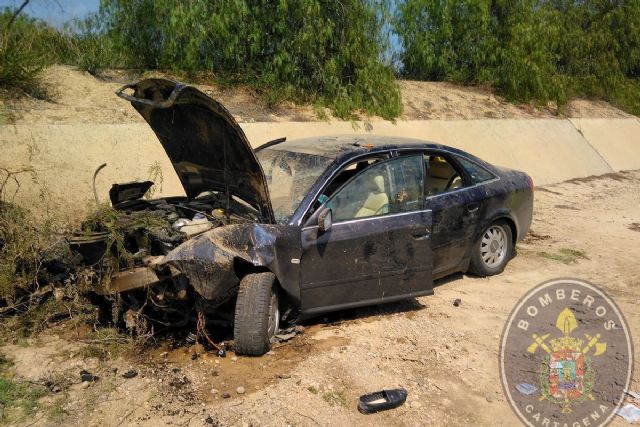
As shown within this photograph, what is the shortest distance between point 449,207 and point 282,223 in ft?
6.23

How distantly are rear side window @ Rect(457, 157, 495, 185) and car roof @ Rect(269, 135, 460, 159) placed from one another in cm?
21

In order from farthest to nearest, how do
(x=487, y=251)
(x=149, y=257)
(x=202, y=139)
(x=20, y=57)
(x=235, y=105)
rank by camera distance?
(x=235, y=105) → (x=20, y=57) → (x=487, y=251) → (x=202, y=139) → (x=149, y=257)

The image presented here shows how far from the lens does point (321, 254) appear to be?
471 cm

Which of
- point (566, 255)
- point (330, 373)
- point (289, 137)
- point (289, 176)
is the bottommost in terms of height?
point (330, 373)

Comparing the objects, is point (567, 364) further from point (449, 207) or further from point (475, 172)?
point (475, 172)

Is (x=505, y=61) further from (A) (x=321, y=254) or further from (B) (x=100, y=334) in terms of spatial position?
(B) (x=100, y=334)

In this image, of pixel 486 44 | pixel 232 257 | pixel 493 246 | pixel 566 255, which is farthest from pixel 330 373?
pixel 486 44

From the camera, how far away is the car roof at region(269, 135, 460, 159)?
209 inches

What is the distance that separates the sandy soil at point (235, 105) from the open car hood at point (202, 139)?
4.01 m

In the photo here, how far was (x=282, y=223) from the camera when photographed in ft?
15.4

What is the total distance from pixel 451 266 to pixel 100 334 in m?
3.42

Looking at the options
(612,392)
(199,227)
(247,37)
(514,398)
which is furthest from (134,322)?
(247,37)

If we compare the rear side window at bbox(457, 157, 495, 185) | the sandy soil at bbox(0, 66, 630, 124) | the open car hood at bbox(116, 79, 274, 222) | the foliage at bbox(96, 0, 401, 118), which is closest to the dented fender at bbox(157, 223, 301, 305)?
the open car hood at bbox(116, 79, 274, 222)

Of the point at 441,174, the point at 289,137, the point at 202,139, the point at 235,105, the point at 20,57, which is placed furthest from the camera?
the point at 235,105
